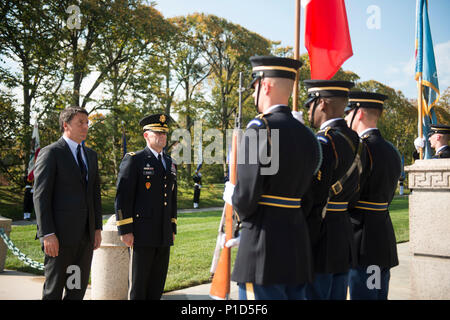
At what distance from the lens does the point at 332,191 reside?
3352 millimetres

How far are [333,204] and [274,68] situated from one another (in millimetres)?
1256

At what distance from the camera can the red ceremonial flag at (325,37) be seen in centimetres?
542

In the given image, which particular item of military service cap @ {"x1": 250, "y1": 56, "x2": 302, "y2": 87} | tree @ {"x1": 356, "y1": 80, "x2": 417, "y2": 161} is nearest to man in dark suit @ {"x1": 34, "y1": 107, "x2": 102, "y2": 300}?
military service cap @ {"x1": 250, "y1": 56, "x2": 302, "y2": 87}

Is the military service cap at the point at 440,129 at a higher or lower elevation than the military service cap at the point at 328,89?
lower

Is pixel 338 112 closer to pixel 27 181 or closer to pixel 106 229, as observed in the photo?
pixel 106 229

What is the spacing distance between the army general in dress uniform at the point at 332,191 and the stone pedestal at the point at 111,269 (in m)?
2.40

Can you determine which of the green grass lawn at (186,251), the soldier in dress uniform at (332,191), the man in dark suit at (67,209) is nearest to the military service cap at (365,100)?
the soldier in dress uniform at (332,191)

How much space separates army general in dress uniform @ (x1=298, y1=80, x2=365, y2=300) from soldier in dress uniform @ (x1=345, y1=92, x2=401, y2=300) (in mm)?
405

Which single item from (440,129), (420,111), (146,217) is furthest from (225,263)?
(440,129)

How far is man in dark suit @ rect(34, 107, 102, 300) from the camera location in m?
3.55

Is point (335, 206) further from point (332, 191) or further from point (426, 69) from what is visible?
point (426, 69)

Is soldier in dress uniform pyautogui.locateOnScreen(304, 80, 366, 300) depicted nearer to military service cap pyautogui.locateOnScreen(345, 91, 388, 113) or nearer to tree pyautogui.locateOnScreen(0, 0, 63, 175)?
military service cap pyautogui.locateOnScreen(345, 91, 388, 113)

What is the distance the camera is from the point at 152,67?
65.4 feet

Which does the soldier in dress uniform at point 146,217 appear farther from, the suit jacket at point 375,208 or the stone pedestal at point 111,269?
the suit jacket at point 375,208
